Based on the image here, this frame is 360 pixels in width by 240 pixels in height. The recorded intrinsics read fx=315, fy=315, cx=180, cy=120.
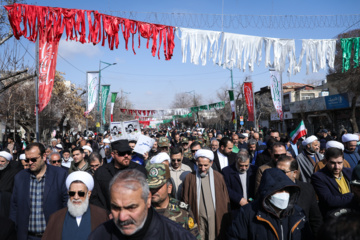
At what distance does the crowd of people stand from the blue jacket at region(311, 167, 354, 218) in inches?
0.5

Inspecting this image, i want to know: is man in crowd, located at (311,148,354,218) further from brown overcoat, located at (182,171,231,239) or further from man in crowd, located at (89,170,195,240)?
man in crowd, located at (89,170,195,240)

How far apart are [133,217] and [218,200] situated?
275 cm

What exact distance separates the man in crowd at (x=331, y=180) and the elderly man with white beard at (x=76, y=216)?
2.91 m

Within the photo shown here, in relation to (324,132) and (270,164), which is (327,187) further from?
(324,132)

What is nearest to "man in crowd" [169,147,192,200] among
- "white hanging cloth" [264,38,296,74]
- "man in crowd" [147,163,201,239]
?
"man in crowd" [147,163,201,239]

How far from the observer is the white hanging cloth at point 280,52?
30.5 ft

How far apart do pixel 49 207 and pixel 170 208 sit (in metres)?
1.88

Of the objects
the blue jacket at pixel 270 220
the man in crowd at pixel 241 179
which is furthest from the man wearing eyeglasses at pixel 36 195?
the man in crowd at pixel 241 179

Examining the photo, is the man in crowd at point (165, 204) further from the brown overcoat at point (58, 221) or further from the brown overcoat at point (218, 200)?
the brown overcoat at point (218, 200)

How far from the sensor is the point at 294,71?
952 cm

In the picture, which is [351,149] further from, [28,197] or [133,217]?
[28,197]

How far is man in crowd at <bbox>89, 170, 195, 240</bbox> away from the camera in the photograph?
6.88 feet

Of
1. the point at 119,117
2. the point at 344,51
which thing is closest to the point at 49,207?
the point at 344,51

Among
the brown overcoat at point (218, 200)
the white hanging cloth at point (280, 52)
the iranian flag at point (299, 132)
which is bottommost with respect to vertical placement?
the brown overcoat at point (218, 200)
